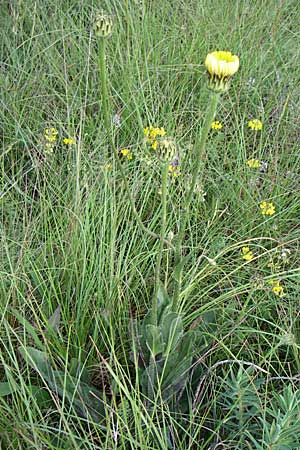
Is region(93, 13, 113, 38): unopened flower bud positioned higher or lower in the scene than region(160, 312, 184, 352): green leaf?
higher

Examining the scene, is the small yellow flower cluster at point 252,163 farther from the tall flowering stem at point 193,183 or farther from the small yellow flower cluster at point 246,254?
the tall flowering stem at point 193,183

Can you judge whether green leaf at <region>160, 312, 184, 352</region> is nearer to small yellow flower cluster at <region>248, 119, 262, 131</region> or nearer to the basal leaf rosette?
the basal leaf rosette

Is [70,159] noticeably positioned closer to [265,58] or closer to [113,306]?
[113,306]

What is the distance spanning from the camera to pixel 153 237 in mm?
1401

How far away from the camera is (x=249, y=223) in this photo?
1.43m

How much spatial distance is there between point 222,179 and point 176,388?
68 cm

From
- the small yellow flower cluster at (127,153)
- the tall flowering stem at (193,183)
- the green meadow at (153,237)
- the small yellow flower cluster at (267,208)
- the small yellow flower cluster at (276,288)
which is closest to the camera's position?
the tall flowering stem at (193,183)

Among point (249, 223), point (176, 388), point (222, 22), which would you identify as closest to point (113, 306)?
point (176, 388)

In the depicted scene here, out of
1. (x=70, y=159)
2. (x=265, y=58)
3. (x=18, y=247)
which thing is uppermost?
(x=265, y=58)

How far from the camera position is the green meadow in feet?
3.30

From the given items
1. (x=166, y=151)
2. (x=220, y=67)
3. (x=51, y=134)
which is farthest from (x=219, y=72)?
(x=51, y=134)

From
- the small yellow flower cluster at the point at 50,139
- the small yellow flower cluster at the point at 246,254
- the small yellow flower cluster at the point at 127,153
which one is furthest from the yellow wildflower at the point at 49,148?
the small yellow flower cluster at the point at 246,254

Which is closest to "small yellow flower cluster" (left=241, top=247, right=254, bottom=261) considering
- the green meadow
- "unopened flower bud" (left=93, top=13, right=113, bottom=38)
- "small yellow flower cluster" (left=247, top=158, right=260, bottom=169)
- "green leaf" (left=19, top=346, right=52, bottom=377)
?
the green meadow

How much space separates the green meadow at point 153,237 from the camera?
100 cm
